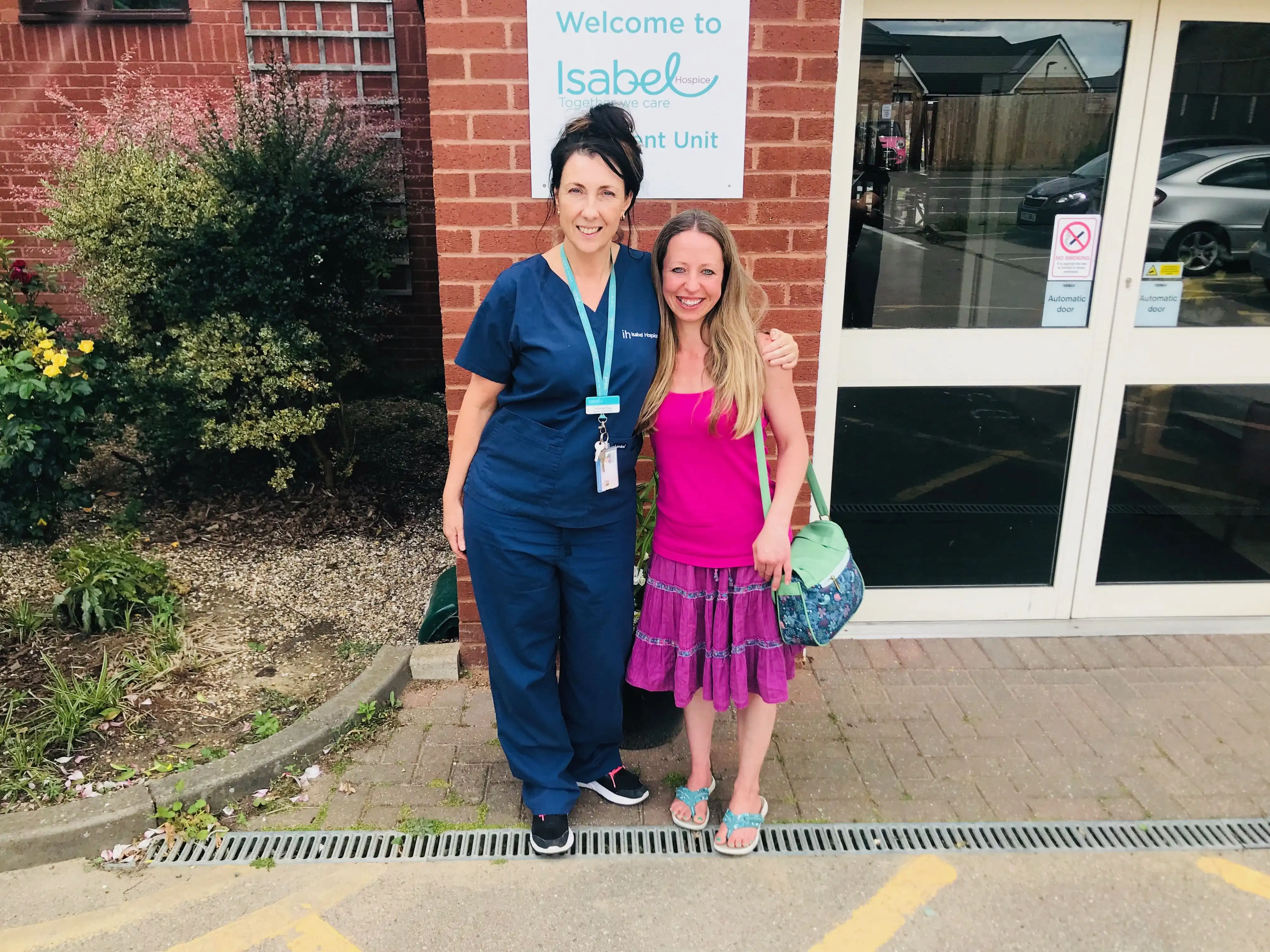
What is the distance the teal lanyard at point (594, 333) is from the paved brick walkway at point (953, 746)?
1.33m

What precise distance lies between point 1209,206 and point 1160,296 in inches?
14.6

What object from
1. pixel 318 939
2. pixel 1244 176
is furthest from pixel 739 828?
pixel 1244 176

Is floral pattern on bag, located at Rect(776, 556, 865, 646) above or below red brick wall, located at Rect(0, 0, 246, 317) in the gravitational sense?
below

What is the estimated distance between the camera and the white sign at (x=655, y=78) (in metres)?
2.95

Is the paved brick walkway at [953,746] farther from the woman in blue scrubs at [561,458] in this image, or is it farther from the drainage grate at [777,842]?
the woman in blue scrubs at [561,458]

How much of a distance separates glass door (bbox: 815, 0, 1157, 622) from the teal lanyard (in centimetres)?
128

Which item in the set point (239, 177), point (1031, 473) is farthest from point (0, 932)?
point (1031, 473)

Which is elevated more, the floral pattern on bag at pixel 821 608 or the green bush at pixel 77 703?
the floral pattern on bag at pixel 821 608

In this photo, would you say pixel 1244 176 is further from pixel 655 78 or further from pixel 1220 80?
pixel 655 78

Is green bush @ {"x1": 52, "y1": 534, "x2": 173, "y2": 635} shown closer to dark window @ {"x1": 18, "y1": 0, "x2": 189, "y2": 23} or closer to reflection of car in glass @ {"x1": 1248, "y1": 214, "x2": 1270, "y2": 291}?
dark window @ {"x1": 18, "y1": 0, "x2": 189, "y2": 23}

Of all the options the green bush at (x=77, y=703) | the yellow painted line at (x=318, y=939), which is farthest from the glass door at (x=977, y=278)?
the green bush at (x=77, y=703)

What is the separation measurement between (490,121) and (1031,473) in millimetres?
2465

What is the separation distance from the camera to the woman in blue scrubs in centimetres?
234

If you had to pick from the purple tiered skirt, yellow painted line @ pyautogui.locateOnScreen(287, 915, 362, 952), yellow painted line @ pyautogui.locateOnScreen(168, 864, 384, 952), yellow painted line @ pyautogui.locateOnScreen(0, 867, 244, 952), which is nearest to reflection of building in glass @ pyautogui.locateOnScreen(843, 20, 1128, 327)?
the purple tiered skirt
